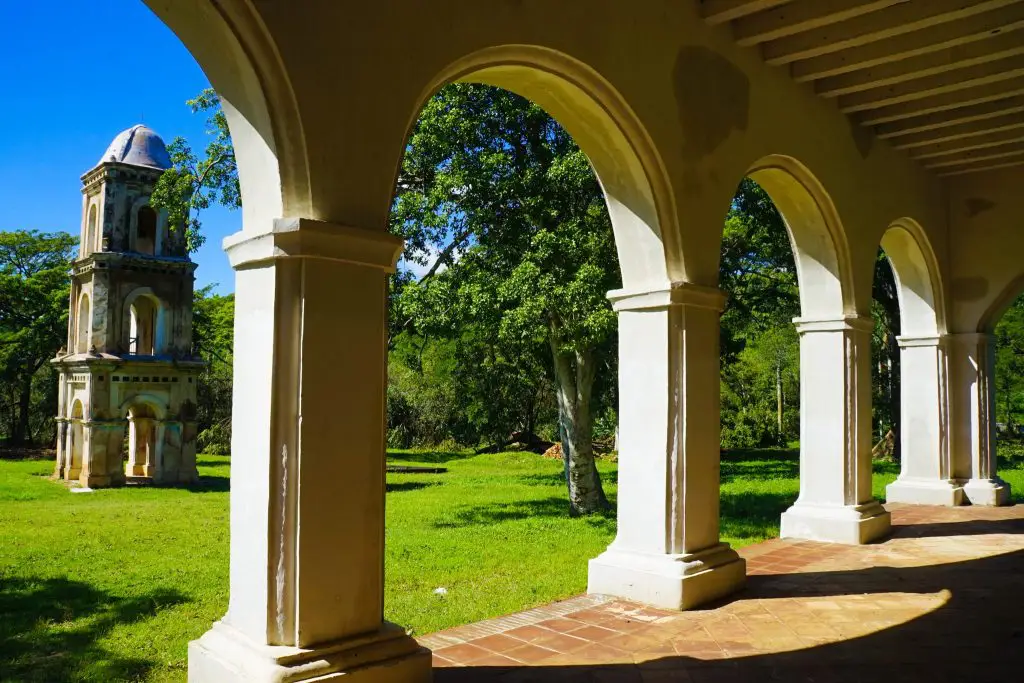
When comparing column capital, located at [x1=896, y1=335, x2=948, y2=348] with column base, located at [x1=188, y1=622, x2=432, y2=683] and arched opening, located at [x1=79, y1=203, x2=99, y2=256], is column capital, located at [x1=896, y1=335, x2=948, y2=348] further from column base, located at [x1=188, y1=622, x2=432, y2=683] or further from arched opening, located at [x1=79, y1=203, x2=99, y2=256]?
arched opening, located at [x1=79, y1=203, x2=99, y2=256]

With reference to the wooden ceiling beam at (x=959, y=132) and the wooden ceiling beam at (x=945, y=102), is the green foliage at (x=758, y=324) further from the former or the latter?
the wooden ceiling beam at (x=959, y=132)

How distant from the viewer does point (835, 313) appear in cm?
761

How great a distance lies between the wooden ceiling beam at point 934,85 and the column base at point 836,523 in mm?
3680

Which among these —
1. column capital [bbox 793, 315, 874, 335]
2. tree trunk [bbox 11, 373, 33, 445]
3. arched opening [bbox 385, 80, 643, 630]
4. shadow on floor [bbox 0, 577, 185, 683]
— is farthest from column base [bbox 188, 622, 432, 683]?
tree trunk [bbox 11, 373, 33, 445]

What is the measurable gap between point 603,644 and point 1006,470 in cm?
1647

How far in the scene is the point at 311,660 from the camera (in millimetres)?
3186

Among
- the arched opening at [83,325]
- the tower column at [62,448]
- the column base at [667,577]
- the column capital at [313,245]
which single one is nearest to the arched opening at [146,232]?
the arched opening at [83,325]

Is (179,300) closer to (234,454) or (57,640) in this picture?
(57,640)

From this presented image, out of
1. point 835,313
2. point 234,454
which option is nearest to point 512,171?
point 835,313

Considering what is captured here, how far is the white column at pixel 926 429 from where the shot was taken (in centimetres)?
1005

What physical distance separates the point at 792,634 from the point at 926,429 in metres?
6.54

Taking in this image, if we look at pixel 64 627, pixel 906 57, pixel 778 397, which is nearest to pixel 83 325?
pixel 64 627

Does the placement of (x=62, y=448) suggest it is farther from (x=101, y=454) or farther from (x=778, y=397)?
(x=778, y=397)

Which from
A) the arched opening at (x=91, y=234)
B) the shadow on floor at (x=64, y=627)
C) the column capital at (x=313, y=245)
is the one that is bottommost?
the shadow on floor at (x=64, y=627)
